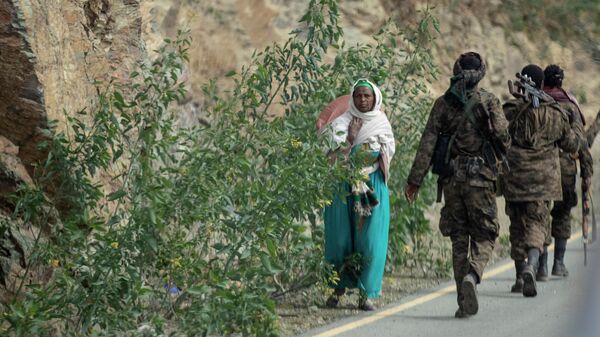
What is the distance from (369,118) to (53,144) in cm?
347

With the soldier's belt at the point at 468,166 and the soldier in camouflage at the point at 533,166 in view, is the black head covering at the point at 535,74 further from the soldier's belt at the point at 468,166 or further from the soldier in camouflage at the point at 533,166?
the soldier's belt at the point at 468,166

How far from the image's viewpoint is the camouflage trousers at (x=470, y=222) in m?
10.4

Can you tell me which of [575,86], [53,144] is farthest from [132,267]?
[575,86]

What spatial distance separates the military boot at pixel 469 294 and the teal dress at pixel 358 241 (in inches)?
35.3

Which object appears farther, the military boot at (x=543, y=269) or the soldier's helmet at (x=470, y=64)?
the military boot at (x=543, y=269)

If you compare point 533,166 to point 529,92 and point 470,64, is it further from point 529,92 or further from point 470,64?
point 470,64

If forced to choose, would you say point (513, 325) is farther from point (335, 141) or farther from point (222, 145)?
point (222, 145)

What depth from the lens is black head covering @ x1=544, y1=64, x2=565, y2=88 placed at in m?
12.0

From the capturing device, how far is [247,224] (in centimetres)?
848


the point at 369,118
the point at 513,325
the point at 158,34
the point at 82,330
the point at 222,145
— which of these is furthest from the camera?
the point at 158,34

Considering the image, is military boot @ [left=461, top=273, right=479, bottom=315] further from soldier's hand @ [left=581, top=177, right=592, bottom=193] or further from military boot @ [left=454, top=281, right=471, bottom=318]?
soldier's hand @ [left=581, top=177, right=592, bottom=193]

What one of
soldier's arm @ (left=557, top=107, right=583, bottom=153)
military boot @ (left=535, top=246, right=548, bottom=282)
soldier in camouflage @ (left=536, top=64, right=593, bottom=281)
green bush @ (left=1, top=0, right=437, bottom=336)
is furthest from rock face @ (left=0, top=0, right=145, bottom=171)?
military boot @ (left=535, top=246, right=548, bottom=282)

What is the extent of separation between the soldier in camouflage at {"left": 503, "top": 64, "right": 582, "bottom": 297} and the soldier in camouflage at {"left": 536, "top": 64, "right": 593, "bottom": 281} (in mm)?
355

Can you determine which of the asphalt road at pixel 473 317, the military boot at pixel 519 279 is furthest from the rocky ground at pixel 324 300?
the military boot at pixel 519 279
